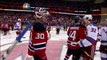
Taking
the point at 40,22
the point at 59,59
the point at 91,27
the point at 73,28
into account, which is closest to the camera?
the point at 40,22

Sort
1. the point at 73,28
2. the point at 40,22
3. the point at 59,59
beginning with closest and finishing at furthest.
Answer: the point at 40,22 → the point at 73,28 → the point at 59,59

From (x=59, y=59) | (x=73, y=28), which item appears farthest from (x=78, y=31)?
(x=59, y=59)

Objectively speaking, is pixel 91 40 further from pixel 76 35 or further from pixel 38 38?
pixel 38 38

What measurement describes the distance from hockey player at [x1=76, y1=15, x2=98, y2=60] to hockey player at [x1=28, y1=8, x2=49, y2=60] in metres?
1.16

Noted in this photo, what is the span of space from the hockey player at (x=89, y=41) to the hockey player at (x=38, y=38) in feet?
3.80

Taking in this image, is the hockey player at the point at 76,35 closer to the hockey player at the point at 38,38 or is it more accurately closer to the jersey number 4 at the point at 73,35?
the jersey number 4 at the point at 73,35

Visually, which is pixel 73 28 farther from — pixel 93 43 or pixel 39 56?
pixel 39 56

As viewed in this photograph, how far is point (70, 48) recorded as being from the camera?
759cm

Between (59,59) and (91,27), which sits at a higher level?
(91,27)

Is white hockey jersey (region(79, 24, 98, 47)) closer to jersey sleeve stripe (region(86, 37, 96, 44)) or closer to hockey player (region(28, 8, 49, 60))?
jersey sleeve stripe (region(86, 37, 96, 44))

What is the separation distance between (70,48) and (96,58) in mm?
4128

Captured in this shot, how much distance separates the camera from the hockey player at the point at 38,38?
6.06m

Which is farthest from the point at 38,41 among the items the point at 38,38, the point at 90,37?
the point at 90,37

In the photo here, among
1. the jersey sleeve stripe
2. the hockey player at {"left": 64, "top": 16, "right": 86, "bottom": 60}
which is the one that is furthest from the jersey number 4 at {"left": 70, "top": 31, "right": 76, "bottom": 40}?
the jersey sleeve stripe
